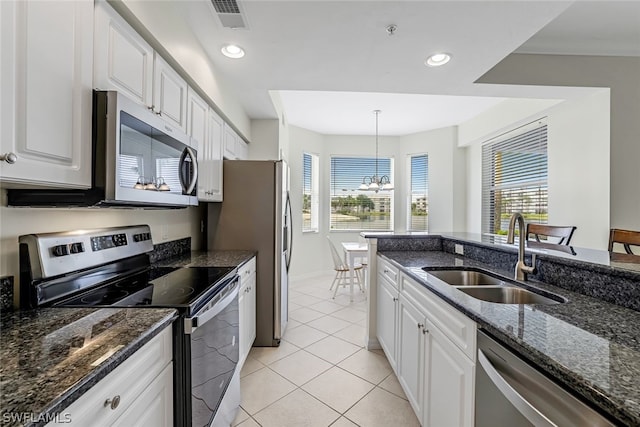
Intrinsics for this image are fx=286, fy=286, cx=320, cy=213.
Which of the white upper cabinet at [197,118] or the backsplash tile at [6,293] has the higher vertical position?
the white upper cabinet at [197,118]

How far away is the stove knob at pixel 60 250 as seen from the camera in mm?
1165

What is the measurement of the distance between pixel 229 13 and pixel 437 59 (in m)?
1.56

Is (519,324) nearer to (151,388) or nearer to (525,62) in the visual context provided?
(151,388)

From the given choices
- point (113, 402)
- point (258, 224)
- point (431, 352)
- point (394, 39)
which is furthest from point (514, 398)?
point (258, 224)

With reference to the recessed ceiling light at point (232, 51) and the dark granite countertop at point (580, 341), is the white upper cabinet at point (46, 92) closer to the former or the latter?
the recessed ceiling light at point (232, 51)

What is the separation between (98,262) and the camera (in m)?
1.41

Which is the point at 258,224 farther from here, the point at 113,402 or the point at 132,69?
the point at 113,402

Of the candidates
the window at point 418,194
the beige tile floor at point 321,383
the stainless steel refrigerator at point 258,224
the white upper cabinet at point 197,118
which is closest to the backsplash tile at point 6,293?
the white upper cabinet at point 197,118

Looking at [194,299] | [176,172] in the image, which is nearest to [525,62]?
[176,172]

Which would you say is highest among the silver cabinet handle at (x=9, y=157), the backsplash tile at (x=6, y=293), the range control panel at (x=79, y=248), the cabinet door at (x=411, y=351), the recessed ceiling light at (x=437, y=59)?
the recessed ceiling light at (x=437, y=59)

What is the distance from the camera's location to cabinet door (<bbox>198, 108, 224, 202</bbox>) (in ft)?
7.29

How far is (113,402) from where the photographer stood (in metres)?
0.77

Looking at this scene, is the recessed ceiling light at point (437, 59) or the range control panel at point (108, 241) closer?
the range control panel at point (108, 241)

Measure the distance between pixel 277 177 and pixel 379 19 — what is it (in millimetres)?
1474
